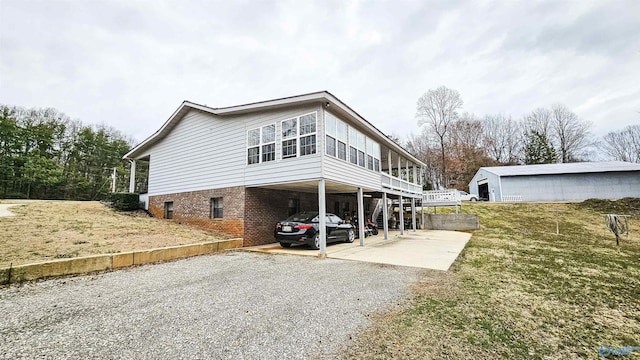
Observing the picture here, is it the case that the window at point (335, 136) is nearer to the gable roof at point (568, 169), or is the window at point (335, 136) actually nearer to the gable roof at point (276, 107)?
the gable roof at point (276, 107)

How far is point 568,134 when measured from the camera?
4106cm

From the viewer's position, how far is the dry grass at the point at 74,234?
21.7 ft

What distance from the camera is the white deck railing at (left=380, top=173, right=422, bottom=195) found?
14.8 m

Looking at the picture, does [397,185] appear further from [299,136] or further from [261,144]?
[261,144]

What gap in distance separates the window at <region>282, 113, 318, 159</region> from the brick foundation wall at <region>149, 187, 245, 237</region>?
8.89ft

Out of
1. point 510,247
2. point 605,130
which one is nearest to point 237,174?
point 510,247

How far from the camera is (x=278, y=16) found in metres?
12.9

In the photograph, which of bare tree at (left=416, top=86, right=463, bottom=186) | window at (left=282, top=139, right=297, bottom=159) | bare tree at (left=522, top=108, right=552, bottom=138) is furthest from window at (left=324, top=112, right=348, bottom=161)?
bare tree at (left=522, top=108, right=552, bottom=138)

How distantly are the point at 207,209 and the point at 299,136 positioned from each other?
18.8ft

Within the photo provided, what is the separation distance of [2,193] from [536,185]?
50.3 m

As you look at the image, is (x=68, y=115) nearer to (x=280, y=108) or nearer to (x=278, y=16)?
(x=278, y=16)

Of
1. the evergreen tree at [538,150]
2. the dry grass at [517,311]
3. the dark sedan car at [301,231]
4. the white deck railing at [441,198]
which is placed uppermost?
the evergreen tree at [538,150]

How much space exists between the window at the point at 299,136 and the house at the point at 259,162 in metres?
0.04

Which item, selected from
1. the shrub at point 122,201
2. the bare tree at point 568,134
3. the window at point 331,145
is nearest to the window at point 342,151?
the window at point 331,145
